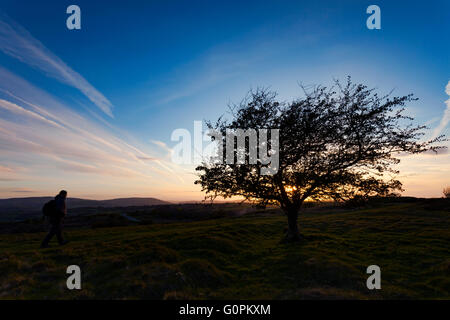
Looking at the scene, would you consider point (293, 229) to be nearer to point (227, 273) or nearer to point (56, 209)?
point (227, 273)

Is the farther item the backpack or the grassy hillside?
the backpack

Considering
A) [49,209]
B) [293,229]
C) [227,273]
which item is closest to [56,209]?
[49,209]

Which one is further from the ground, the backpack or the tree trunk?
the backpack

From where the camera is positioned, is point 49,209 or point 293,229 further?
point 293,229

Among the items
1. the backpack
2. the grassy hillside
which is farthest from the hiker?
the grassy hillside

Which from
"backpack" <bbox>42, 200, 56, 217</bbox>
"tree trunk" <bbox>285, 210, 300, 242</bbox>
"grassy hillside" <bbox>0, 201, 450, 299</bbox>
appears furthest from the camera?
"tree trunk" <bbox>285, 210, 300, 242</bbox>

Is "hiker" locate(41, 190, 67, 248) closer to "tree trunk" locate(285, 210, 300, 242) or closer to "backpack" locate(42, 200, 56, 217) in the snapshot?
"backpack" locate(42, 200, 56, 217)

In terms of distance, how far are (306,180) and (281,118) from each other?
5.15m

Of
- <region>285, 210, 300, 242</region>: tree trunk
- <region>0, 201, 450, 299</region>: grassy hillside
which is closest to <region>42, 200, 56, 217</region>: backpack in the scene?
<region>0, 201, 450, 299</region>: grassy hillside

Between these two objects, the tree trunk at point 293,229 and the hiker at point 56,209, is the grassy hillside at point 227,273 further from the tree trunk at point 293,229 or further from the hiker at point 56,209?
the hiker at point 56,209

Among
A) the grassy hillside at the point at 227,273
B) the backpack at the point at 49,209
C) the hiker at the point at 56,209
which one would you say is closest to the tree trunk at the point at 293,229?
the grassy hillside at the point at 227,273

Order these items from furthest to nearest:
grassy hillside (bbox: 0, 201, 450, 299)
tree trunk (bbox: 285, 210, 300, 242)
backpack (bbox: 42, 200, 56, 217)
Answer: tree trunk (bbox: 285, 210, 300, 242), backpack (bbox: 42, 200, 56, 217), grassy hillside (bbox: 0, 201, 450, 299)
